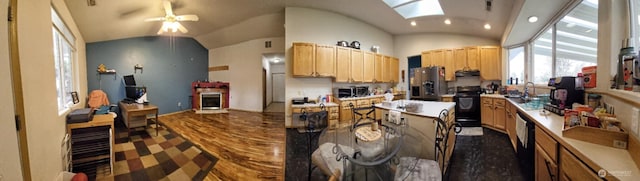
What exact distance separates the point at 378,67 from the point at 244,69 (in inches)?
182

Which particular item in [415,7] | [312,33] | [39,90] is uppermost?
[415,7]

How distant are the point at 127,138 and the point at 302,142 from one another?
138 inches

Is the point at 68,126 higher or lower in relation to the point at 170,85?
lower

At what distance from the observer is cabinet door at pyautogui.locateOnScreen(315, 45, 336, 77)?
182 inches

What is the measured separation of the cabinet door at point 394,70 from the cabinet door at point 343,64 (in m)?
1.86

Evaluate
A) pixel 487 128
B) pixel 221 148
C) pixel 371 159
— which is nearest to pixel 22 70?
pixel 221 148

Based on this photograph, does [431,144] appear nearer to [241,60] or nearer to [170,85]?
[241,60]

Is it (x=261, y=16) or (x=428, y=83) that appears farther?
(x=261, y=16)

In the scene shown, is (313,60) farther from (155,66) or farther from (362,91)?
(155,66)

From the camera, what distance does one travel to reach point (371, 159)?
1472 mm

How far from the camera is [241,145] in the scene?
3371 mm

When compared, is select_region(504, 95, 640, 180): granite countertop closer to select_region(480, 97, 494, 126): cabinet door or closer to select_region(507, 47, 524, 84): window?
select_region(480, 97, 494, 126): cabinet door

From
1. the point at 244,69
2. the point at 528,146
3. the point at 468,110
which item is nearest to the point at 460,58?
the point at 468,110

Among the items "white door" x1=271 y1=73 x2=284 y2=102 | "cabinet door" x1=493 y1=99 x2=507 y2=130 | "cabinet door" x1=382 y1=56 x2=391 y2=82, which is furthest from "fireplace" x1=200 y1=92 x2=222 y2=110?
"cabinet door" x1=493 y1=99 x2=507 y2=130
